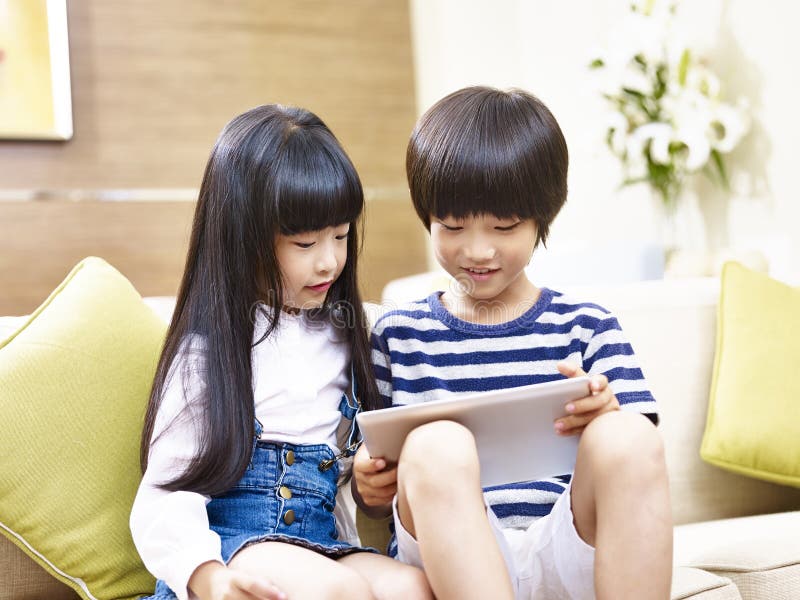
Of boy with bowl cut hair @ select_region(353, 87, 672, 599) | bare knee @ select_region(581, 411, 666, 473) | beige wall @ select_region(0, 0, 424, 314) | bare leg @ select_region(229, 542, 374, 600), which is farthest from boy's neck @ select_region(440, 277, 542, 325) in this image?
beige wall @ select_region(0, 0, 424, 314)

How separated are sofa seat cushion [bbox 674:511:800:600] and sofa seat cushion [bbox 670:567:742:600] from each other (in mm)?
33

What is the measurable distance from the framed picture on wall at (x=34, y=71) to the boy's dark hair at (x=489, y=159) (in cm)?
205

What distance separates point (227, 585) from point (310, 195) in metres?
0.47

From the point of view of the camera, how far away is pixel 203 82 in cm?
313

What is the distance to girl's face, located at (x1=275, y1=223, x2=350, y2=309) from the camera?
1142 millimetres

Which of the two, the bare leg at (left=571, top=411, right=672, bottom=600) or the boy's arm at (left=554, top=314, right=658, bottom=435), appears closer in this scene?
the bare leg at (left=571, top=411, right=672, bottom=600)

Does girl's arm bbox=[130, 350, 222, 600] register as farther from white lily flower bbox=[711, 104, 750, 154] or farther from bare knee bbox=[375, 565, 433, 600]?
white lily flower bbox=[711, 104, 750, 154]

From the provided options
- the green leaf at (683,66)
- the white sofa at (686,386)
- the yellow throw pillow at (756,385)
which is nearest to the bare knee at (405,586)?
the white sofa at (686,386)

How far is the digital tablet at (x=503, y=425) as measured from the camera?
0.91 meters

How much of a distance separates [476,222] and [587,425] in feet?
1.03

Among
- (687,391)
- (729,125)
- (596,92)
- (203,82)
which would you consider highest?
(203,82)

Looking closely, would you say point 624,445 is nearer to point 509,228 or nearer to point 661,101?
point 509,228

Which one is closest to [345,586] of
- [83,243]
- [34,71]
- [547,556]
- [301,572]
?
[301,572]

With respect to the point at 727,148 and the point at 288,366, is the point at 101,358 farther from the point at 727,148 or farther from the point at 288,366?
the point at 727,148
